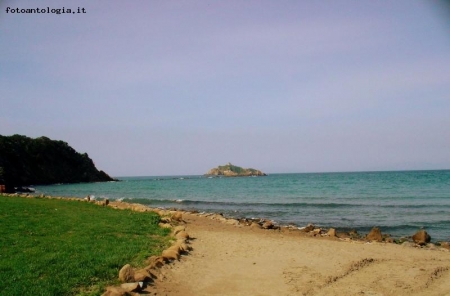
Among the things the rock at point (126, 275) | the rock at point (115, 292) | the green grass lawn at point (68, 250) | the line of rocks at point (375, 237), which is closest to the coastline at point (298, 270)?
the rock at point (126, 275)

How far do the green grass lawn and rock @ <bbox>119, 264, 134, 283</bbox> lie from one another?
0.66ft

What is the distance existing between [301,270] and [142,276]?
15.6 ft

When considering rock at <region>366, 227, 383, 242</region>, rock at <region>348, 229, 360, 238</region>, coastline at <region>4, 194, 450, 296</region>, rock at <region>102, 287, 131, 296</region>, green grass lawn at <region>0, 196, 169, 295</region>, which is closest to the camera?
rock at <region>102, 287, 131, 296</region>

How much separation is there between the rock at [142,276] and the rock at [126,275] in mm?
115

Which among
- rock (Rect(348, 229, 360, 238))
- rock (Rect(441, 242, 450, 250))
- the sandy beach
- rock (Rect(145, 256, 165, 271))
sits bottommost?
rock (Rect(441, 242, 450, 250))

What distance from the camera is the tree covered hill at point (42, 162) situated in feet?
275

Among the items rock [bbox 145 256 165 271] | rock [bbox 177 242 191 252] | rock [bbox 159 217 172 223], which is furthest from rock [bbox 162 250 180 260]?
rock [bbox 159 217 172 223]

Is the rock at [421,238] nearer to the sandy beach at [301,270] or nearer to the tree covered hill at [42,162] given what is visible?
the sandy beach at [301,270]

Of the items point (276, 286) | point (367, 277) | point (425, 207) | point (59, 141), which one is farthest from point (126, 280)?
point (59, 141)

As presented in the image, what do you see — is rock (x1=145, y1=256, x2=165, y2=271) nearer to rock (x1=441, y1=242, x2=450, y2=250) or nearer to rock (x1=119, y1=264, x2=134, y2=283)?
rock (x1=119, y1=264, x2=134, y2=283)

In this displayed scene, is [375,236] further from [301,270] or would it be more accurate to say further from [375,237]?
[301,270]

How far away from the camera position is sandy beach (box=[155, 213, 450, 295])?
866cm

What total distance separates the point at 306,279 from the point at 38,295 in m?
6.58

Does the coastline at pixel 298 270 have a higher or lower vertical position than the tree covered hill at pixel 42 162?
lower
